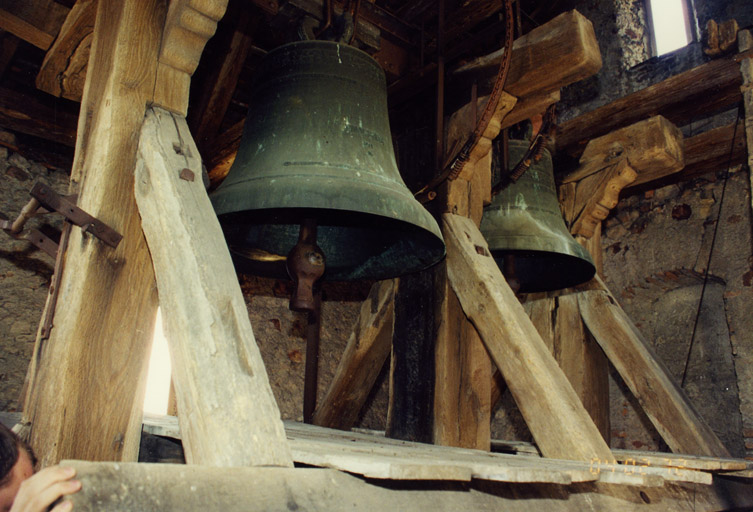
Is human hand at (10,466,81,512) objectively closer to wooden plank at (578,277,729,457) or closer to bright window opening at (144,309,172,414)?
wooden plank at (578,277,729,457)

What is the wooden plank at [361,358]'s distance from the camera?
2.58m

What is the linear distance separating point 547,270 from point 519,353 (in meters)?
1.01

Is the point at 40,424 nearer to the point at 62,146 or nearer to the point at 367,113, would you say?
the point at 367,113

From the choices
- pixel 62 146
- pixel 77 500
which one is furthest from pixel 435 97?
pixel 62 146

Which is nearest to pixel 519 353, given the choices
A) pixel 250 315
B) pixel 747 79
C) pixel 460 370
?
pixel 460 370

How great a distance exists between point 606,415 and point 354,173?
6.87 ft

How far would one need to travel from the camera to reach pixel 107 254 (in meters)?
1.46

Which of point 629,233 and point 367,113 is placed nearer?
point 367,113

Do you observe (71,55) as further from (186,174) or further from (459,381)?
(459,381)

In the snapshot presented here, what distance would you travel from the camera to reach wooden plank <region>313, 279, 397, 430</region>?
258 centimetres

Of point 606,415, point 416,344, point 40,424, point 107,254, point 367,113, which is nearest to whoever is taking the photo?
point 40,424

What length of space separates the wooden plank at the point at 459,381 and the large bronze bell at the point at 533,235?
0.38 meters

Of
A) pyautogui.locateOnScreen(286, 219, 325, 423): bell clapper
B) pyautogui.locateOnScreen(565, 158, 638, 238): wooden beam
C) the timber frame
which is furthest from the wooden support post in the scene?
pyautogui.locateOnScreen(286, 219, 325, 423): bell clapper

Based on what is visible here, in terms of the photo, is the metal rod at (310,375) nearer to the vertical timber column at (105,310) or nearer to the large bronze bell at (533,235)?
the large bronze bell at (533,235)
